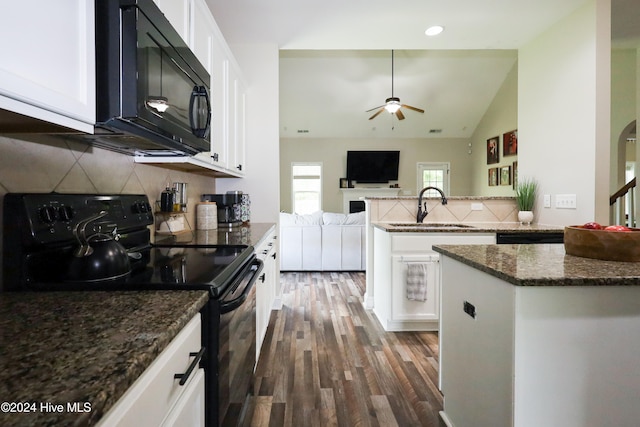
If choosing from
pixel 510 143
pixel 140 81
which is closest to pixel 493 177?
pixel 510 143

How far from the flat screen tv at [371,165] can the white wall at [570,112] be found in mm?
5300

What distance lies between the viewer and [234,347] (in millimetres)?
1138

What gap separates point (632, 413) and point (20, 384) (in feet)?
5.07

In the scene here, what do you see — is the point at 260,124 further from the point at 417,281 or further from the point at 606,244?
the point at 606,244

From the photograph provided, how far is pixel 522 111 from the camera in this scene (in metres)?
3.21

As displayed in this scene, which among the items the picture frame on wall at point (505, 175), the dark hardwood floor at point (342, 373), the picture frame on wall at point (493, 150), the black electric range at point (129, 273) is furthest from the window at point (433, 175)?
the black electric range at point (129, 273)

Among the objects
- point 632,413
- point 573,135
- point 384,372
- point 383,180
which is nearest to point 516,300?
point 632,413

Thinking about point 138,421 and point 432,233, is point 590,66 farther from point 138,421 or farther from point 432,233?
point 138,421

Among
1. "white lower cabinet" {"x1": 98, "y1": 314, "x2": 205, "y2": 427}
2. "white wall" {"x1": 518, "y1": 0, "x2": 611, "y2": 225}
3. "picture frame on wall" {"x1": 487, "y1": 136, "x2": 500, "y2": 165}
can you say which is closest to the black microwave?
"white lower cabinet" {"x1": 98, "y1": 314, "x2": 205, "y2": 427}

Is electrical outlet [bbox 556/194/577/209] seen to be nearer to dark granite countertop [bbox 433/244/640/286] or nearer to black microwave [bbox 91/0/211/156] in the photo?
dark granite countertop [bbox 433/244/640/286]

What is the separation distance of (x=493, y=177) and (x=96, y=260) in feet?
26.9

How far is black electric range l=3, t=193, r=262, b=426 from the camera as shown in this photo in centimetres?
89

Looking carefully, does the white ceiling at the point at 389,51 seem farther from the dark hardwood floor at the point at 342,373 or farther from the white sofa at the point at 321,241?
the dark hardwood floor at the point at 342,373

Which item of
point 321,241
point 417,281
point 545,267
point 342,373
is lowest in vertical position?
point 342,373
